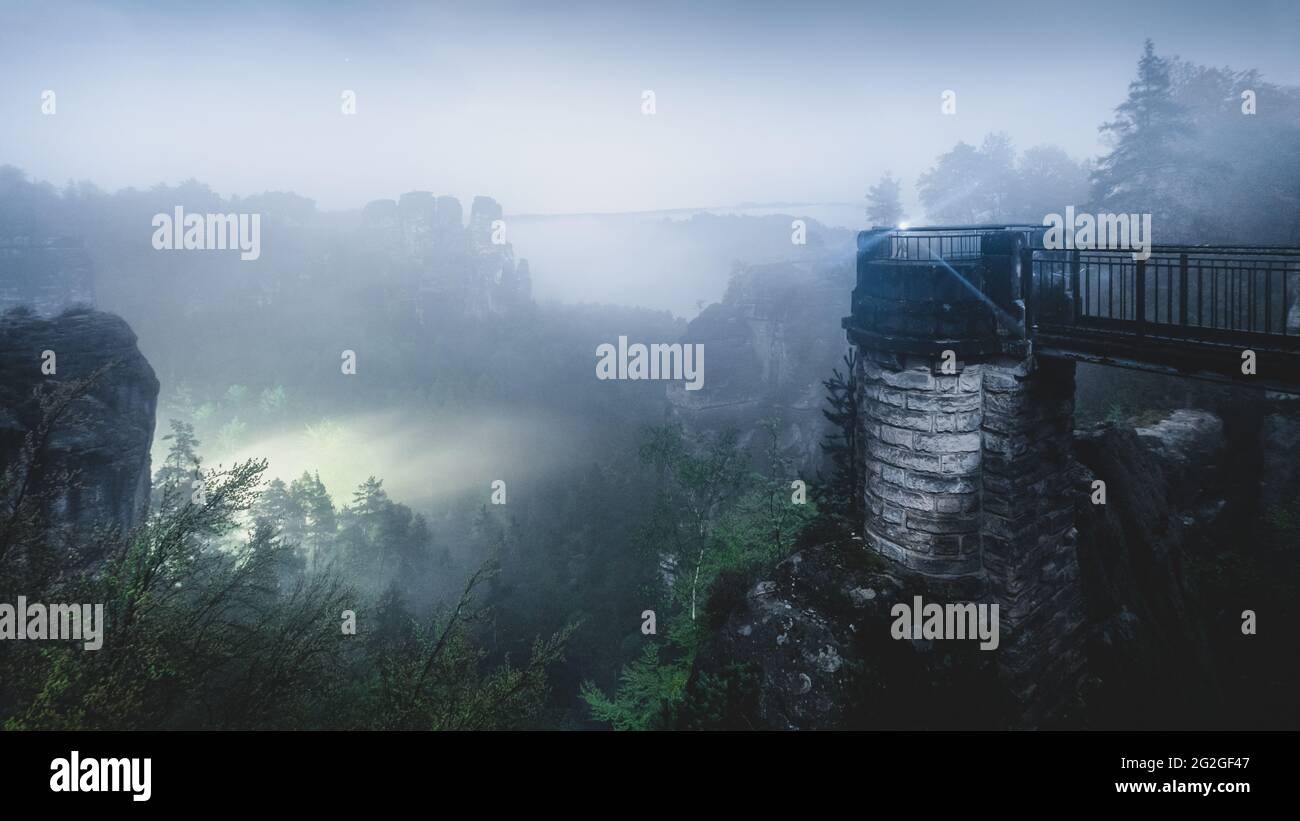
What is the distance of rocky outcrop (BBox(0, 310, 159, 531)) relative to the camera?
46.1ft

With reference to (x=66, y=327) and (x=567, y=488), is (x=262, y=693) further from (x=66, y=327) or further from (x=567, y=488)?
(x=567, y=488)

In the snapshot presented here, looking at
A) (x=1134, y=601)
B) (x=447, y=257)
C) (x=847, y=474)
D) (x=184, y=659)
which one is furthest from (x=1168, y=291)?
(x=447, y=257)

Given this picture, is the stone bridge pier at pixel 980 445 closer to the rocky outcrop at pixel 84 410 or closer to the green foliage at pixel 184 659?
the green foliage at pixel 184 659

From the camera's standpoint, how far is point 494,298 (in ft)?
374

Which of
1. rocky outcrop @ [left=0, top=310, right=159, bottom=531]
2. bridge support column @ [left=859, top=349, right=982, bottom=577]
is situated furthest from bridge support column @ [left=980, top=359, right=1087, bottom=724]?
rocky outcrop @ [left=0, top=310, right=159, bottom=531]

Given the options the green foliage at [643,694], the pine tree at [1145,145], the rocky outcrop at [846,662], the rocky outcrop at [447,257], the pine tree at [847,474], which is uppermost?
the rocky outcrop at [447,257]

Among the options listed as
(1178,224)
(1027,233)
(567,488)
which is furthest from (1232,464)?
(567,488)

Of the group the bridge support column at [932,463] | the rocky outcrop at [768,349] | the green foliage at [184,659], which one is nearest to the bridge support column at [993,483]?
the bridge support column at [932,463]

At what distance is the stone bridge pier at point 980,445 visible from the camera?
359 inches

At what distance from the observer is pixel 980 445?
368 inches

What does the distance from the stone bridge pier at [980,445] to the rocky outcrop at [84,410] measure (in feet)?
52.3

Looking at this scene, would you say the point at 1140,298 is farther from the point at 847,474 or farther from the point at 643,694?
the point at 643,694

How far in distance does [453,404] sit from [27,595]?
80078mm

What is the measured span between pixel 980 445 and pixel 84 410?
22019 millimetres
